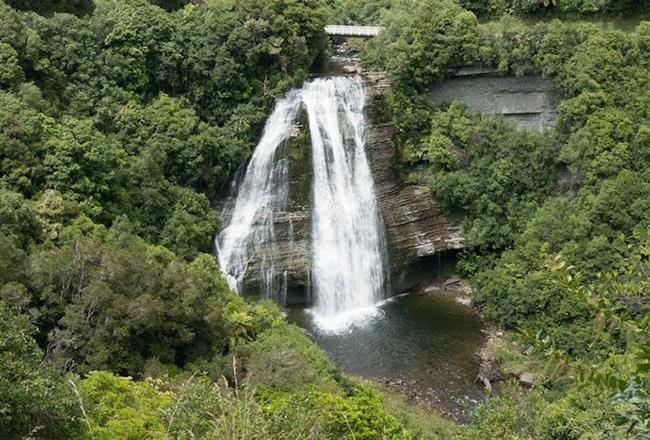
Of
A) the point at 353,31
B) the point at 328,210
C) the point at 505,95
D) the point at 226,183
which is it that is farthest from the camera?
the point at 353,31

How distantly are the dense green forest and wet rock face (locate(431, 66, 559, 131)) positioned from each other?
0.51m

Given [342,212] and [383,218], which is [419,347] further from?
[342,212]

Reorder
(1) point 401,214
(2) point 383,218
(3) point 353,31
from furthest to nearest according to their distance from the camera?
(3) point 353,31
(1) point 401,214
(2) point 383,218

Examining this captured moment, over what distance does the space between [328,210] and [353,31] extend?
36.5 feet

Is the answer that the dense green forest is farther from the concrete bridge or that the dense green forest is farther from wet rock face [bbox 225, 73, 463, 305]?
the concrete bridge

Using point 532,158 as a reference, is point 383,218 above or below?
below

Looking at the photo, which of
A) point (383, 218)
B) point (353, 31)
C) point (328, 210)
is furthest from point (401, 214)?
point (353, 31)

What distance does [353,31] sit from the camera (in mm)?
31031

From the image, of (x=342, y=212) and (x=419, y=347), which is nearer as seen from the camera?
(x=419, y=347)

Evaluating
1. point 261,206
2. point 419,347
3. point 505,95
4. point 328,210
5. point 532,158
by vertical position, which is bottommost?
point 419,347

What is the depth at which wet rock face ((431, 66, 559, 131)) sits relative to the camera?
2581 centimetres

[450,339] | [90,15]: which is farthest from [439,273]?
[90,15]

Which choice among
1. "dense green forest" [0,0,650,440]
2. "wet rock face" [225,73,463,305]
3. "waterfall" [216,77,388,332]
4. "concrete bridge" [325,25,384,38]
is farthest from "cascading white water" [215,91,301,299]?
"concrete bridge" [325,25,384,38]

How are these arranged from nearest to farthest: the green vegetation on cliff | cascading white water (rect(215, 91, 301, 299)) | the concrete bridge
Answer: the green vegetation on cliff → cascading white water (rect(215, 91, 301, 299)) → the concrete bridge
